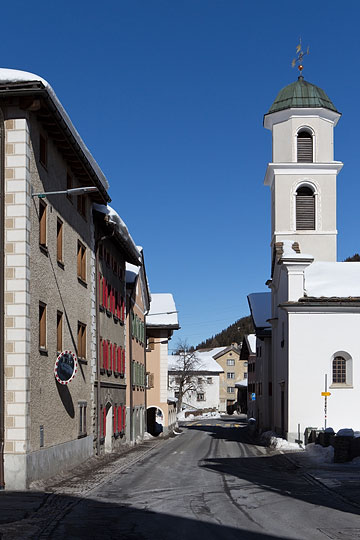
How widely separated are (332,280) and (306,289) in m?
2.22

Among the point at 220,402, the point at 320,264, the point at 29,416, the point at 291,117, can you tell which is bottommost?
the point at 220,402

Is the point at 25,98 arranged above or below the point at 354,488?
above

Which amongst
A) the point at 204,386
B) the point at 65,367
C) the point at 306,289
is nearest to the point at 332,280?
the point at 306,289

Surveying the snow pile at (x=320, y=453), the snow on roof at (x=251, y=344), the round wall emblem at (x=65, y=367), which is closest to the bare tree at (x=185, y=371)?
the snow on roof at (x=251, y=344)

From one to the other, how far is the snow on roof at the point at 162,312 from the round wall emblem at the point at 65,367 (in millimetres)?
30930

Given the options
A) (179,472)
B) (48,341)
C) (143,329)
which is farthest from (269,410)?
(48,341)

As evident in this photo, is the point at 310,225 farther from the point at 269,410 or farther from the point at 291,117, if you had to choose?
the point at 269,410

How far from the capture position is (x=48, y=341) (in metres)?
23.9

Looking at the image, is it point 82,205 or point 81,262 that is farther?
point 82,205

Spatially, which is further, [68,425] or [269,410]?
[269,410]

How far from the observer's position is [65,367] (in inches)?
967

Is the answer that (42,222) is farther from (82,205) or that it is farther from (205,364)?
(205,364)

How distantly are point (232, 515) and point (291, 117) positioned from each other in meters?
44.0

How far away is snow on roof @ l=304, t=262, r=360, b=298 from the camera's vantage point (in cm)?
4369
